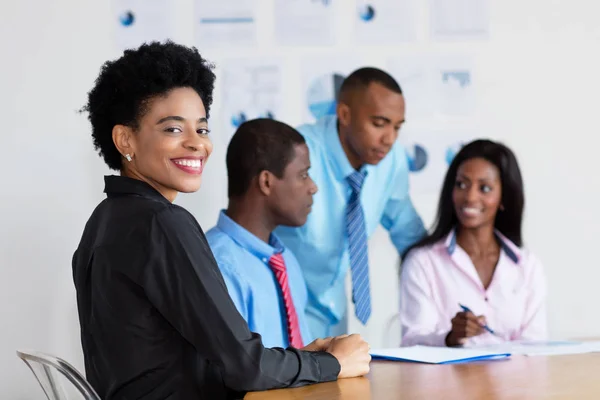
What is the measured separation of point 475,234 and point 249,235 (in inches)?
33.5

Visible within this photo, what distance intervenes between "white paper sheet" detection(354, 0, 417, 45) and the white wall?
4 centimetres

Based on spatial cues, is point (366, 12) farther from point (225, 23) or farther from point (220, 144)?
point (220, 144)

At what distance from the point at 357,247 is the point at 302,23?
89 centimetres

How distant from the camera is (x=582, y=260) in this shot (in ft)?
10.5

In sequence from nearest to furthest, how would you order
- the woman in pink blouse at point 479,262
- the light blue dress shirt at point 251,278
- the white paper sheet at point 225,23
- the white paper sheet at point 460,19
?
the light blue dress shirt at point 251,278, the woman in pink blouse at point 479,262, the white paper sheet at point 225,23, the white paper sheet at point 460,19

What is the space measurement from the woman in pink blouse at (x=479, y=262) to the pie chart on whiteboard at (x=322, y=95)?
0.58m

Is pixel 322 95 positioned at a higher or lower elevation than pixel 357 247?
higher

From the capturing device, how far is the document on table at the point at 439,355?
1.72m

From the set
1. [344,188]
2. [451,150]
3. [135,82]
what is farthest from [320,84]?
[135,82]

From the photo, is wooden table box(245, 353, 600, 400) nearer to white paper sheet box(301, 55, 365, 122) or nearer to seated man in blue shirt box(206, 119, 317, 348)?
seated man in blue shirt box(206, 119, 317, 348)

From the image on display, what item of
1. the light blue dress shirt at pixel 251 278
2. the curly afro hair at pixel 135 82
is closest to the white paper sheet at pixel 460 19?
the light blue dress shirt at pixel 251 278

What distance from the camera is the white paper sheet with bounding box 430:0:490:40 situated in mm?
3127

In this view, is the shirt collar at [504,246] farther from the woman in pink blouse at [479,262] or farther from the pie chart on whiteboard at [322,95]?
the pie chart on whiteboard at [322,95]

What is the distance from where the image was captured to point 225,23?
3023 mm
